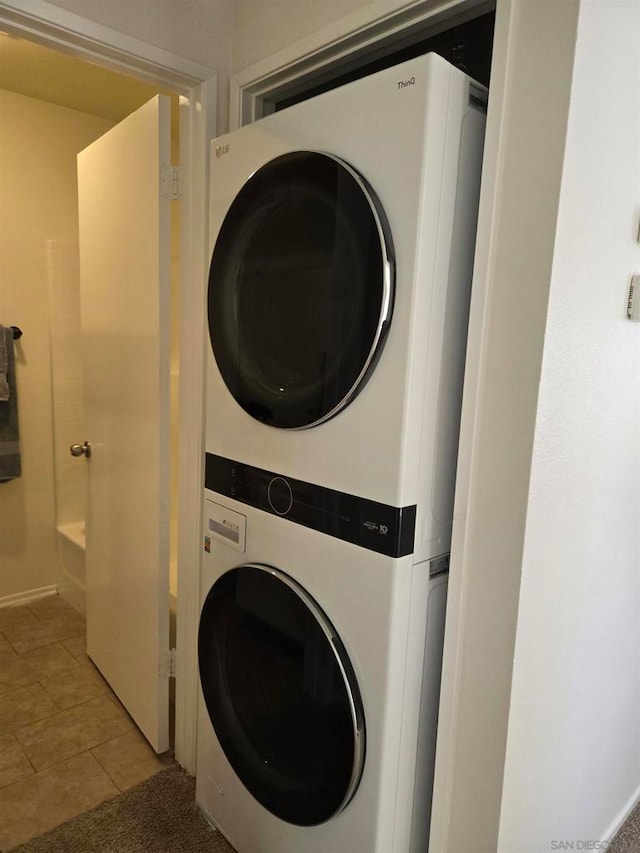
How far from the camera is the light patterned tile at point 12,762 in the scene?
5.81 ft

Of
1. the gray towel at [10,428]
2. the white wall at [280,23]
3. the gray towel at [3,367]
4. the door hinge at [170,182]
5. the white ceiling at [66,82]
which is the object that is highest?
the white ceiling at [66,82]

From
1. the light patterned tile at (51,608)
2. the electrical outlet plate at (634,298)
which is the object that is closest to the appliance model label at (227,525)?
the electrical outlet plate at (634,298)

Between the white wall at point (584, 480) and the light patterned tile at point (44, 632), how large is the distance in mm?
2060

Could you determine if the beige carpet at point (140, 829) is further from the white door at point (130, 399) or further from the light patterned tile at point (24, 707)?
the light patterned tile at point (24, 707)

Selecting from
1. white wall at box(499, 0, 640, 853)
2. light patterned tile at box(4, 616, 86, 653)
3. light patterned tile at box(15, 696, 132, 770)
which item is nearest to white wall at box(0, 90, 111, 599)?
light patterned tile at box(4, 616, 86, 653)

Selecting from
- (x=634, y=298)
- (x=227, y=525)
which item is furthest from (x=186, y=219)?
(x=634, y=298)

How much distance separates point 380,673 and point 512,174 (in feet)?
2.97

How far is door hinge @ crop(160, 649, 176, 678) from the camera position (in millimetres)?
1848

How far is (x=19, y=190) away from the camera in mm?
2617

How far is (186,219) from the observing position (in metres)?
1.64

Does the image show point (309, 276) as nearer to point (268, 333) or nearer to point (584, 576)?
point (268, 333)

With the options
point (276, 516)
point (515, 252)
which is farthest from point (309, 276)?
point (276, 516)

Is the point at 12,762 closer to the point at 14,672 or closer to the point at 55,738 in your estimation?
the point at 55,738

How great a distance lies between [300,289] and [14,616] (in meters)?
2.38
